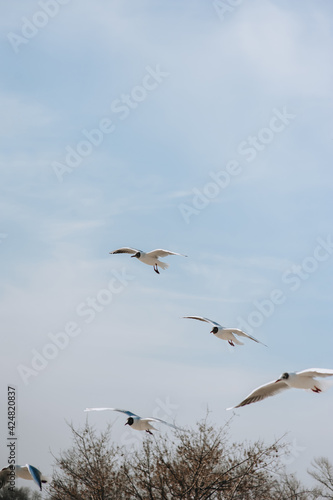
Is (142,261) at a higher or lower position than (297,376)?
higher

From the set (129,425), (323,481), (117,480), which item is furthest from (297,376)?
(323,481)

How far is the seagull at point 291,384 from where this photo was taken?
34.5ft

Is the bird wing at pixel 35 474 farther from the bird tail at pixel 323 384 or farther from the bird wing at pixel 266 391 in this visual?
the bird tail at pixel 323 384

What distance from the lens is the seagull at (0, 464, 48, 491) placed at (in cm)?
1306

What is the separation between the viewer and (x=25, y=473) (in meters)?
13.7

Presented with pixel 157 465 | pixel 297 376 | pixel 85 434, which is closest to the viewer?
pixel 297 376

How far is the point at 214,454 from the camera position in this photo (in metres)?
17.8

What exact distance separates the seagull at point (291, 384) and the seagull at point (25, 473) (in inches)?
196

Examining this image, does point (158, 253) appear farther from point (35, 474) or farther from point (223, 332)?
point (35, 474)

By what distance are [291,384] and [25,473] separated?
652cm

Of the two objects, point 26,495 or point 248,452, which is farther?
point 26,495

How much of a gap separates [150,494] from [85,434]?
5365 mm

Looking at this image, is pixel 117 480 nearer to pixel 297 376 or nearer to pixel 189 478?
pixel 189 478

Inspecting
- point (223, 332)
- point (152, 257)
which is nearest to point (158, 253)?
point (152, 257)
